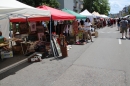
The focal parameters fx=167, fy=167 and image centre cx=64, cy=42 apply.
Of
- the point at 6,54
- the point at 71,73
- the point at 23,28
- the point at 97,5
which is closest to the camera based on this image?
the point at 71,73

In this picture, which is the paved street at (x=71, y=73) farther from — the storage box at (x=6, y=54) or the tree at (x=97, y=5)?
the tree at (x=97, y=5)

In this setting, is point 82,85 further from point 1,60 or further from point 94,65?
point 1,60

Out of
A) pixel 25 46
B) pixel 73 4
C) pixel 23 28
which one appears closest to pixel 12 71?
pixel 25 46

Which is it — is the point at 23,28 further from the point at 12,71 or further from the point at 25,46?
the point at 12,71

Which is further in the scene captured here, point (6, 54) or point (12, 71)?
point (6, 54)

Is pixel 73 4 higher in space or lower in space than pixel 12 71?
higher

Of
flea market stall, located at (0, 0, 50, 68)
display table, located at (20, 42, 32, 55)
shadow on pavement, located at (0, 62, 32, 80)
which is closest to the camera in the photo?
shadow on pavement, located at (0, 62, 32, 80)

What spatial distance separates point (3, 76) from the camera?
18.7 ft

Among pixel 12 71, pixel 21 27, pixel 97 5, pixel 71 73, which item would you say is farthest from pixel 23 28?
pixel 97 5

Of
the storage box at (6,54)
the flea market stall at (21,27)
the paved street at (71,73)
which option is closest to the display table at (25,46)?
the flea market stall at (21,27)

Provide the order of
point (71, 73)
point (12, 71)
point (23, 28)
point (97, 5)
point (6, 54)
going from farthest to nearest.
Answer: point (97, 5), point (23, 28), point (6, 54), point (12, 71), point (71, 73)

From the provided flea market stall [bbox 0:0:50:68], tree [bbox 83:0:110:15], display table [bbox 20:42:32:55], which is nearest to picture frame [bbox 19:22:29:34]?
flea market stall [bbox 0:0:50:68]

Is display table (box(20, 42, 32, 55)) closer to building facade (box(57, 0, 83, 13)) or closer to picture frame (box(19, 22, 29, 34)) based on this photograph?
picture frame (box(19, 22, 29, 34))

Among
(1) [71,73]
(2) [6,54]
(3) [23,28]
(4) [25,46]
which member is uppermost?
(3) [23,28]
